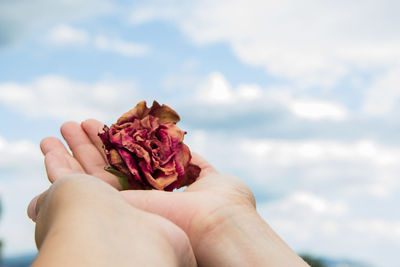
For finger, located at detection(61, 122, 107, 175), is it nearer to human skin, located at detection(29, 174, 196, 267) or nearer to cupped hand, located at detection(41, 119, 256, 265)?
cupped hand, located at detection(41, 119, 256, 265)

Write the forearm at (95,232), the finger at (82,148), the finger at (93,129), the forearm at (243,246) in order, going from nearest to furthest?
the forearm at (95,232), the forearm at (243,246), the finger at (82,148), the finger at (93,129)

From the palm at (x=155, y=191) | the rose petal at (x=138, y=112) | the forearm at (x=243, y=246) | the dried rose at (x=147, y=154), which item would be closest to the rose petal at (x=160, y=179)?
the dried rose at (x=147, y=154)

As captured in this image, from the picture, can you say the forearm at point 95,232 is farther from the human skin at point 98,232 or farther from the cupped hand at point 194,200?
the cupped hand at point 194,200

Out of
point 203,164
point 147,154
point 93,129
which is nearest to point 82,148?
point 93,129

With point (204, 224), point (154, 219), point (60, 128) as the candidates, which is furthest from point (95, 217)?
point (60, 128)

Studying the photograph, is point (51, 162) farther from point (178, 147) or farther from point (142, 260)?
point (142, 260)

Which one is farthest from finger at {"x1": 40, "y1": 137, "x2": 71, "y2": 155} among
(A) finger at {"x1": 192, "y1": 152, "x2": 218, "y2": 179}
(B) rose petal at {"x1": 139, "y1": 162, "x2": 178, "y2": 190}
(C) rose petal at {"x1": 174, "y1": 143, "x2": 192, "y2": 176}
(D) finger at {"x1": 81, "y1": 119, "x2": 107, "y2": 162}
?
(A) finger at {"x1": 192, "y1": 152, "x2": 218, "y2": 179}
